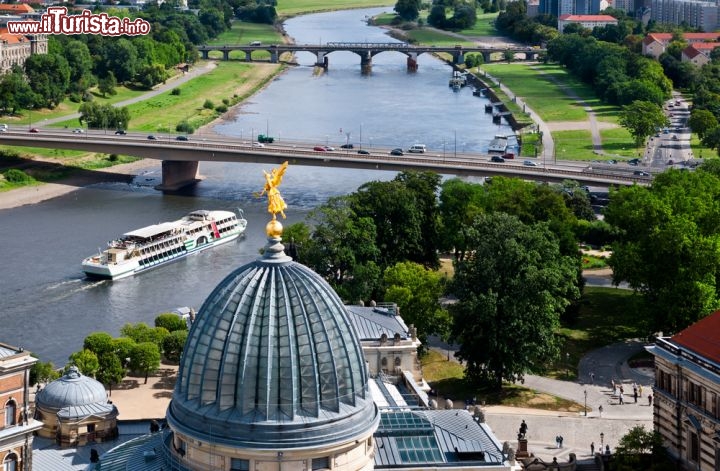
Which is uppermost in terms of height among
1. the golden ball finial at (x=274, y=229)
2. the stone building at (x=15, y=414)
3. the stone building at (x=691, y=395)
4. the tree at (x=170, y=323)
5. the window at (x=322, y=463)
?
the golden ball finial at (x=274, y=229)

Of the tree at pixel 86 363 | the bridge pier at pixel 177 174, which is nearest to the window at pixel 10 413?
the tree at pixel 86 363

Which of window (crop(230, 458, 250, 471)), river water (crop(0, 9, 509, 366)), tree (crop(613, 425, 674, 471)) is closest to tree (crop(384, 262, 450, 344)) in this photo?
river water (crop(0, 9, 509, 366))

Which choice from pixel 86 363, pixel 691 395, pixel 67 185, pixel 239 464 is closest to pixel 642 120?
pixel 67 185

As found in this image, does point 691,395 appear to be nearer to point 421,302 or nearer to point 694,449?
point 694,449

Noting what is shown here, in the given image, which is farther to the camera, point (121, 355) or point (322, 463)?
point (121, 355)

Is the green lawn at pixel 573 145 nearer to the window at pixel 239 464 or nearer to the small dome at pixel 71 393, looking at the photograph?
the small dome at pixel 71 393
